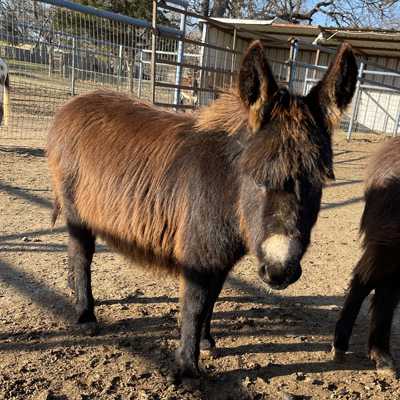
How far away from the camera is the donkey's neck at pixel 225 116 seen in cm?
222

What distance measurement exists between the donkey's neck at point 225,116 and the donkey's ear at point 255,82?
146 mm

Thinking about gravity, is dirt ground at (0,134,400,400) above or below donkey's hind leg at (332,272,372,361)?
below

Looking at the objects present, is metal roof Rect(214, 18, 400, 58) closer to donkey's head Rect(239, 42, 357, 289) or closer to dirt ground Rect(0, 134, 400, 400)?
dirt ground Rect(0, 134, 400, 400)

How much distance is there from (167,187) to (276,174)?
32.3 inches

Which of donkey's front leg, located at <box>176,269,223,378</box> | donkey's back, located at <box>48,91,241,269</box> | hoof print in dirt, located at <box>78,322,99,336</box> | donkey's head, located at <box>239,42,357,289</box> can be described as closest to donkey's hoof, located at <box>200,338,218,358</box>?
donkey's front leg, located at <box>176,269,223,378</box>

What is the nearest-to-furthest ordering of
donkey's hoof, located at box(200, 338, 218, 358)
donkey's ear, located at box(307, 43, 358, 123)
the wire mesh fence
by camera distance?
1. donkey's ear, located at box(307, 43, 358, 123)
2. donkey's hoof, located at box(200, 338, 218, 358)
3. the wire mesh fence

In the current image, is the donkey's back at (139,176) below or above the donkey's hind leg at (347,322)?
above

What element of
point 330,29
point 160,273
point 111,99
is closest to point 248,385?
point 160,273

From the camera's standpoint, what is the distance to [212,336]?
302 centimetres

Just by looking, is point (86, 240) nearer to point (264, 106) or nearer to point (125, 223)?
point (125, 223)

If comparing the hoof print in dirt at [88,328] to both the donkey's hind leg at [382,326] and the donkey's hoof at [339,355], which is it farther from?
the donkey's hind leg at [382,326]

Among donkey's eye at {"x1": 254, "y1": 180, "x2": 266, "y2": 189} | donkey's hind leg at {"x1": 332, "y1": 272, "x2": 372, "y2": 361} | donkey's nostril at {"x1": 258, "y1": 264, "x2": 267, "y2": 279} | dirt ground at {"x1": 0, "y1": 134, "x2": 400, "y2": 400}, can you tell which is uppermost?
donkey's eye at {"x1": 254, "y1": 180, "x2": 266, "y2": 189}

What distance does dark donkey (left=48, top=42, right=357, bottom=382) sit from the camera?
6.23 feet

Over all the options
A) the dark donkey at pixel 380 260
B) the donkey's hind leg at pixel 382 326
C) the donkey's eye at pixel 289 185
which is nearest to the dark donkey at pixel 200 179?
the donkey's eye at pixel 289 185
